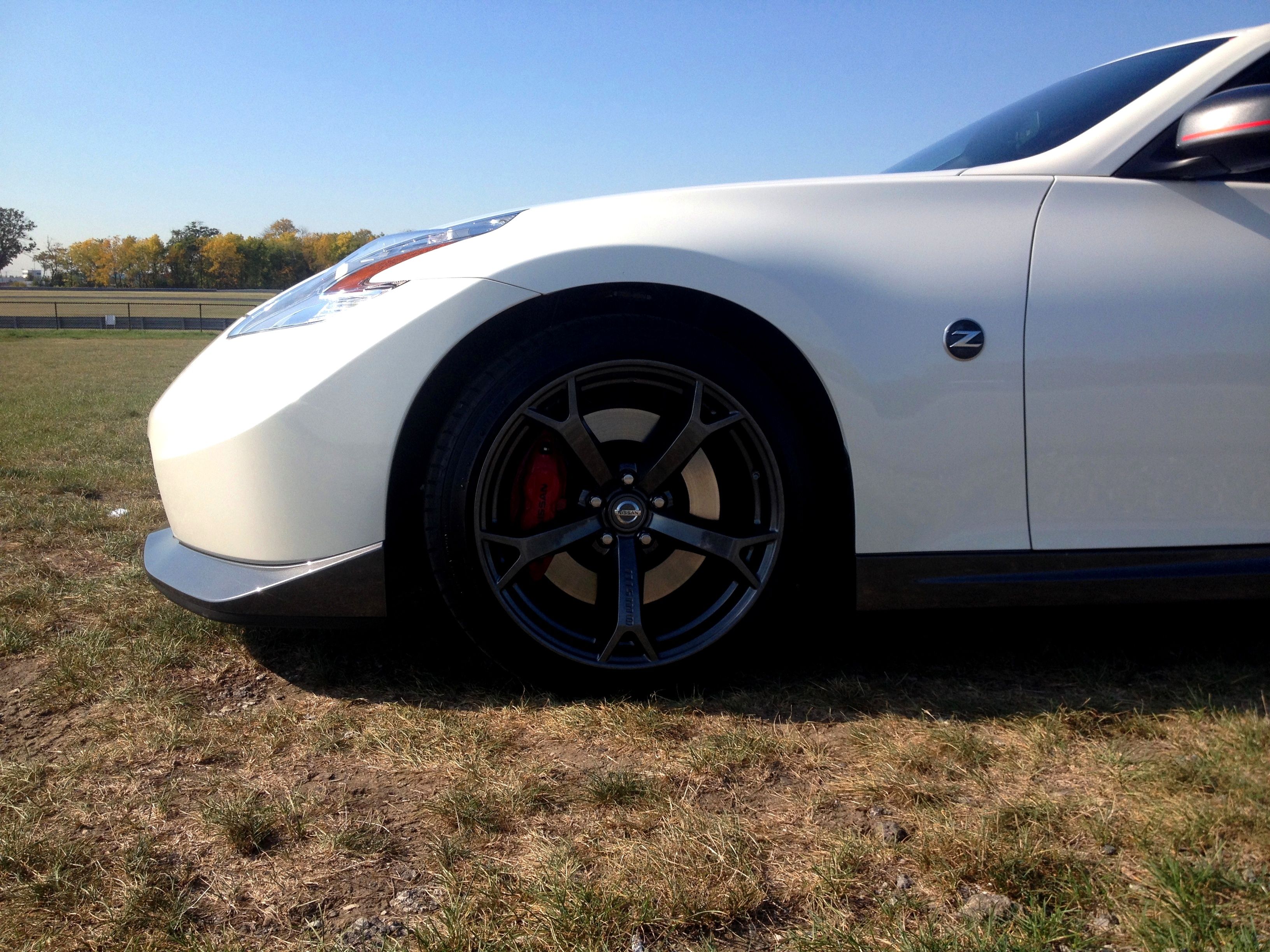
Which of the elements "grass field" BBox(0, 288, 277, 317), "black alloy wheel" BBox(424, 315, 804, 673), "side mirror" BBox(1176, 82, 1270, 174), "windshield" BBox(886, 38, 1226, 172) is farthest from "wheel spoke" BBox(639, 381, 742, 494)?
"grass field" BBox(0, 288, 277, 317)

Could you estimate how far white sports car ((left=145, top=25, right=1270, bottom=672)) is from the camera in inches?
75.2

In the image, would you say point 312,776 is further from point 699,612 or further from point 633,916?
point 699,612

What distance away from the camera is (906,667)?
2.26 m

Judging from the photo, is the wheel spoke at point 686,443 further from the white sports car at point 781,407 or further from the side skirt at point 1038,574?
the side skirt at point 1038,574

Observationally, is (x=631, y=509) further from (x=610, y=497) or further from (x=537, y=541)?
(x=537, y=541)

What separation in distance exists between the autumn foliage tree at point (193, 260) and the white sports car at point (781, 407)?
7933 cm

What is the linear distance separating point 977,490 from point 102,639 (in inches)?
90.1

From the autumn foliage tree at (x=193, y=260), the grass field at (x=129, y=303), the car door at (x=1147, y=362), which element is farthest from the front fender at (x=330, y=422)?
the autumn foliage tree at (x=193, y=260)

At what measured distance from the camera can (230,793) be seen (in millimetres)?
1614

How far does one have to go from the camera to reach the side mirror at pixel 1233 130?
183 cm

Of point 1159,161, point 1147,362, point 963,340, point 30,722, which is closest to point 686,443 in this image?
point 963,340

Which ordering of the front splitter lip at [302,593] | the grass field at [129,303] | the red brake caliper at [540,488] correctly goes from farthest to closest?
the grass field at [129,303] → the red brake caliper at [540,488] → the front splitter lip at [302,593]

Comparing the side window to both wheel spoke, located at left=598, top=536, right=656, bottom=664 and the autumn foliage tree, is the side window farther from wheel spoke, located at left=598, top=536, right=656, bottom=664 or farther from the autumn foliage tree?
the autumn foliage tree

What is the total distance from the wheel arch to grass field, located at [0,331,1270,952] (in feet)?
1.23
